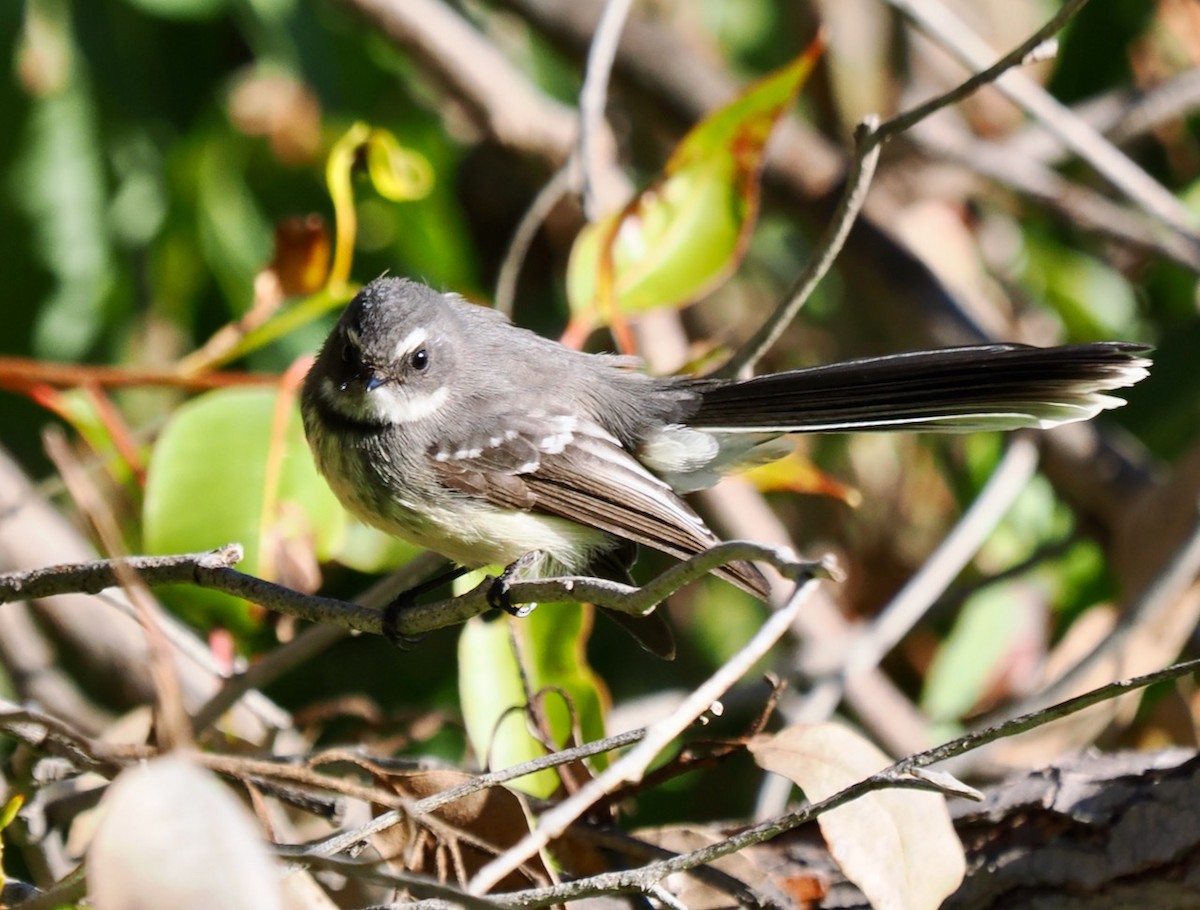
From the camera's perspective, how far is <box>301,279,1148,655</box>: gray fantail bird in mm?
2775

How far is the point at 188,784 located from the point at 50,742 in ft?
4.34

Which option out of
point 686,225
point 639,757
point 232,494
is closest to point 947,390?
point 686,225

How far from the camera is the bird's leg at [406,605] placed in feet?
8.04

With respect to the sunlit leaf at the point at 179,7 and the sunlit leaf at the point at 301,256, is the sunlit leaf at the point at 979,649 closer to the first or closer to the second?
the sunlit leaf at the point at 301,256

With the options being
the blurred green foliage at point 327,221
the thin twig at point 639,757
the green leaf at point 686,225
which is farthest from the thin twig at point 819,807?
the blurred green foliage at point 327,221

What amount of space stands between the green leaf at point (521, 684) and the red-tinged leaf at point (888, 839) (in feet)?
1.67

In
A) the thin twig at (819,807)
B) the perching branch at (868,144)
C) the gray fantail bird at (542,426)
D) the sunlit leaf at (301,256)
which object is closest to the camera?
the thin twig at (819,807)

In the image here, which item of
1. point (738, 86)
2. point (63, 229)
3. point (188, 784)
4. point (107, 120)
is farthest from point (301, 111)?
point (188, 784)

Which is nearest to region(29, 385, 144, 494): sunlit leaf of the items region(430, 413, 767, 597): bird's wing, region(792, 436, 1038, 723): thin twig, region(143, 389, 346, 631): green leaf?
region(143, 389, 346, 631): green leaf

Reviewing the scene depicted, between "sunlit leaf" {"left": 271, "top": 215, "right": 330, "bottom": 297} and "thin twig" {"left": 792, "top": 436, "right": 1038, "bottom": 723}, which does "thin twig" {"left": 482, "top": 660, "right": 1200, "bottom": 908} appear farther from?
"sunlit leaf" {"left": 271, "top": 215, "right": 330, "bottom": 297}

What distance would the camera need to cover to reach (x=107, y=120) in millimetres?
4219

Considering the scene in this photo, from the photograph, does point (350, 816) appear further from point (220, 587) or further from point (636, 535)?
point (636, 535)

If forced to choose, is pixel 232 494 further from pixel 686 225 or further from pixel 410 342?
pixel 686 225

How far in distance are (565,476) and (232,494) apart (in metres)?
0.71
